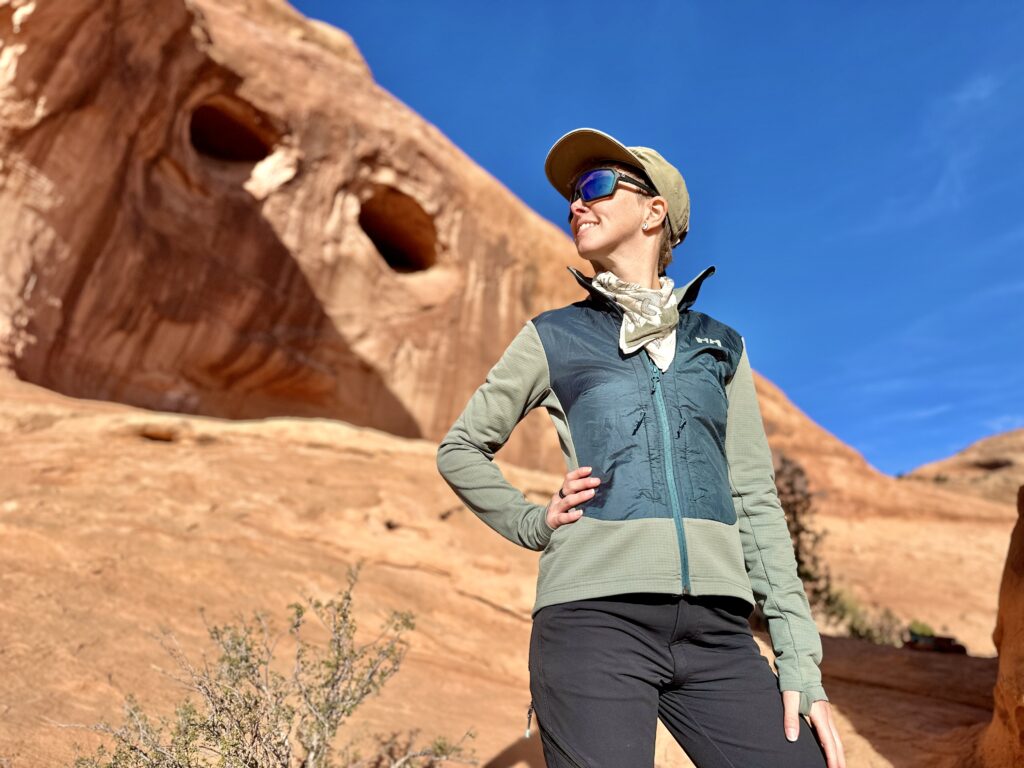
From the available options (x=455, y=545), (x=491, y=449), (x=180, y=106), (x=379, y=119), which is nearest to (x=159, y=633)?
(x=455, y=545)

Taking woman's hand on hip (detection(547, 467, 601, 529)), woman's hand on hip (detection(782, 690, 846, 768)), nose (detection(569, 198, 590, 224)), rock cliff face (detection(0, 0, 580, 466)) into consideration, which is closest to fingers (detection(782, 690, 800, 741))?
woman's hand on hip (detection(782, 690, 846, 768))

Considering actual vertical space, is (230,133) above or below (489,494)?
above

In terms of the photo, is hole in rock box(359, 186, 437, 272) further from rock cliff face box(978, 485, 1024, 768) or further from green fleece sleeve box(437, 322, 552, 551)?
green fleece sleeve box(437, 322, 552, 551)

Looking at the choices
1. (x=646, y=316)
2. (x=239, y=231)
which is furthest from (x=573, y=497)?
(x=239, y=231)

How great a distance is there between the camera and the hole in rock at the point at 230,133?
597 inches

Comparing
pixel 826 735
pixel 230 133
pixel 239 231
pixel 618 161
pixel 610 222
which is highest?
pixel 230 133

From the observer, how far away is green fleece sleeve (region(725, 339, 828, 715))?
1.53 meters

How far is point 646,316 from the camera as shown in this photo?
5.60ft

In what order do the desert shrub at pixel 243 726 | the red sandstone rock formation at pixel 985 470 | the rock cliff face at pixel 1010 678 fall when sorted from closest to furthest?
the desert shrub at pixel 243 726
the rock cliff face at pixel 1010 678
the red sandstone rock formation at pixel 985 470

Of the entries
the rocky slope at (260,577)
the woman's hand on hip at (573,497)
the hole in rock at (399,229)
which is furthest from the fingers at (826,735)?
the hole in rock at (399,229)

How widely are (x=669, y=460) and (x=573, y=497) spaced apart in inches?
9.2

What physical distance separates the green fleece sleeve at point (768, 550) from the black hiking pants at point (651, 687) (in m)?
0.07

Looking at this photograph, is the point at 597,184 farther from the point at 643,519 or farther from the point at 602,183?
the point at 643,519

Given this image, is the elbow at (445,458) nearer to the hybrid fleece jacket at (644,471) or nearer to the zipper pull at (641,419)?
the hybrid fleece jacket at (644,471)
